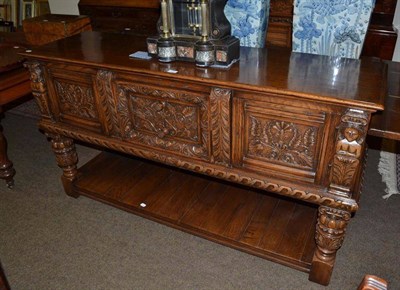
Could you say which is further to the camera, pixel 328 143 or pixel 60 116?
pixel 60 116

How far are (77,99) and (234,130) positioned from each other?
812 mm

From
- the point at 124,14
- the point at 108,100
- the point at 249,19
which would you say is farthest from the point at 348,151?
the point at 124,14

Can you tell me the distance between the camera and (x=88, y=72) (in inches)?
64.6

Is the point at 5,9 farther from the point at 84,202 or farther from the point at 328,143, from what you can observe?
the point at 328,143

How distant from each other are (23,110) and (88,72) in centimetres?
204

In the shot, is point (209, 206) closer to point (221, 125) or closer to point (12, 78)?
point (221, 125)

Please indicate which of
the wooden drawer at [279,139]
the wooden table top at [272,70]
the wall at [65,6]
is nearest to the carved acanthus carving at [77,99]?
the wooden table top at [272,70]

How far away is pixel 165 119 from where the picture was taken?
62.6 inches

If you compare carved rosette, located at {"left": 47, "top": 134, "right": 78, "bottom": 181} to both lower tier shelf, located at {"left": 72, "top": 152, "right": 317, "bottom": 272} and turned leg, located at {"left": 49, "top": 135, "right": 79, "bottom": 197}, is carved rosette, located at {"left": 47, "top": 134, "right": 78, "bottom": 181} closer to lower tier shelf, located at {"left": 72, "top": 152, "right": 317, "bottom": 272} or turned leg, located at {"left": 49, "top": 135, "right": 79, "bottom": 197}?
turned leg, located at {"left": 49, "top": 135, "right": 79, "bottom": 197}

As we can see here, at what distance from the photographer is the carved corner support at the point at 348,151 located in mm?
1196

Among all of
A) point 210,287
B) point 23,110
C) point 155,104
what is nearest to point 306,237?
point 210,287

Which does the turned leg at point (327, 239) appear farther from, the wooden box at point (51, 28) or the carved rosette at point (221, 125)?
the wooden box at point (51, 28)

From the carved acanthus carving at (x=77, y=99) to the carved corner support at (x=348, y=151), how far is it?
3.59ft

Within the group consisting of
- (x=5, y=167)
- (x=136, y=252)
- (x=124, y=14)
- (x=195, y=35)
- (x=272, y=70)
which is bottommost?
(x=136, y=252)
